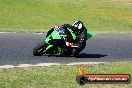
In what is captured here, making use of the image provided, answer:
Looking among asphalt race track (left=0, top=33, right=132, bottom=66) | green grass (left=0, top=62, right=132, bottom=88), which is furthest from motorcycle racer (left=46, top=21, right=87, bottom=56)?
green grass (left=0, top=62, right=132, bottom=88)

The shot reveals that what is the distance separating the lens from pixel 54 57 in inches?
642

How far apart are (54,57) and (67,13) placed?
2336 centimetres

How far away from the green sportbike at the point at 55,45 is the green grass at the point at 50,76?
7.21 ft

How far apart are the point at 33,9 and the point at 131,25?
911 cm

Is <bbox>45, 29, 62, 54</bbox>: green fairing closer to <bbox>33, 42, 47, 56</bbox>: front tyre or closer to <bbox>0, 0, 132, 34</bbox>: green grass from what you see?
<bbox>33, 42, 47, 56</bbox>: front tyre

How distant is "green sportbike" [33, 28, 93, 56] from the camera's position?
16.3 metres

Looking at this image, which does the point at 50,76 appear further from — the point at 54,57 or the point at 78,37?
the point at 78,37

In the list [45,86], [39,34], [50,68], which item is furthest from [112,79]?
[39,34]

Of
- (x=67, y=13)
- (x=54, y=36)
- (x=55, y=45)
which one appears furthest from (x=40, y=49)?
(x=67, y=13)

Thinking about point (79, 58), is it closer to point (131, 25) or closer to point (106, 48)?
point (106, 48)

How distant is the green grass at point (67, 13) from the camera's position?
112 feet

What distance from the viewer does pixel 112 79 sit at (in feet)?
25.0

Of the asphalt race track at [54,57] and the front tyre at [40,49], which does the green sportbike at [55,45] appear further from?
the asphalt race track at [54,57]

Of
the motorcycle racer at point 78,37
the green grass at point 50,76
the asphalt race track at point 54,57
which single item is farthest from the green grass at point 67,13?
the green grass at point 50,76
